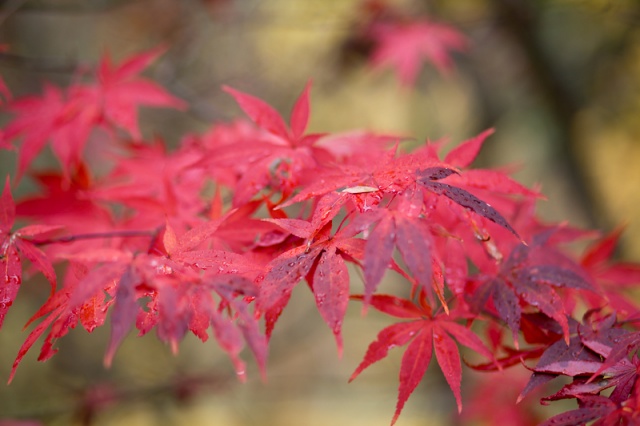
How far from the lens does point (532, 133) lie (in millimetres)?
3252

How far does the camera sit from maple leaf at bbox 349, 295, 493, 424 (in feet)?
2.28

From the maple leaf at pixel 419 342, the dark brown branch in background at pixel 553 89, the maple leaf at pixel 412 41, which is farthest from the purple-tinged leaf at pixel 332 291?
the dark brown branch in background at pixel 553 89

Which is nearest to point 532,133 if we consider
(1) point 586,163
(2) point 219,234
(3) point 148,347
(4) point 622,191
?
(4) point 622,191

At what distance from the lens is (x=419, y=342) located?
2.39 ft

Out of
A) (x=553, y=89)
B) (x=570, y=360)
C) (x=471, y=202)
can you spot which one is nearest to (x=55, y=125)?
(x=471, y=202)

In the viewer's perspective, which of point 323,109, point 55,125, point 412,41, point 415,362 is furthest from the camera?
point 323,109

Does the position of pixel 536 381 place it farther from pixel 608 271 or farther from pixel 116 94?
pixel 116 94

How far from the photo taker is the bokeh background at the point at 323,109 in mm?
2318

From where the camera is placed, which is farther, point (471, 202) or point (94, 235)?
point (94, 235)

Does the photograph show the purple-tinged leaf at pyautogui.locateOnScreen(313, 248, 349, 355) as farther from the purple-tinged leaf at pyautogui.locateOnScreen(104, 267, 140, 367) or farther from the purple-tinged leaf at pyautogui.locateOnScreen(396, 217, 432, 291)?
the purple-tinged leaf at pyautogui.locateOnScreen(104, 267, 140, 367)

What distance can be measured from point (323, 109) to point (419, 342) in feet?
10.8

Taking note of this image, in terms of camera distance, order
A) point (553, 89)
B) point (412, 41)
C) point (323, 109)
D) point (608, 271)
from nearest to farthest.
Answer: point (608, 271)
point (412, 41)
point (553, 89)
point (323, 109)

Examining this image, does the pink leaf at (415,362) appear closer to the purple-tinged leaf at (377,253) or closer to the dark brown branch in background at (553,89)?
the purple-tinged leaf at (377,253)

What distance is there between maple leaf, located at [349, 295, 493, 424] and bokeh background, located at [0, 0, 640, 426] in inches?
44.7
